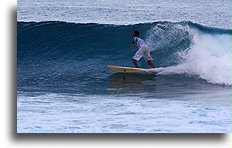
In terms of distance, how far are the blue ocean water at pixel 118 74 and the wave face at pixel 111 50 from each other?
2cm

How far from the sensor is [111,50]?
30.3ft

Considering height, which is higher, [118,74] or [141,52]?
[141,52]

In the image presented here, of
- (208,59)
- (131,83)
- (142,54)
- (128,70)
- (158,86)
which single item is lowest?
(158,86)

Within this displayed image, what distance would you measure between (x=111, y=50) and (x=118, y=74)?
4.09 ft

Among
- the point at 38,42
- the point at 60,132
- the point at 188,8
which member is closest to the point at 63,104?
the point at 60,132

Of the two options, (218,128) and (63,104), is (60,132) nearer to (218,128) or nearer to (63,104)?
(63,104)

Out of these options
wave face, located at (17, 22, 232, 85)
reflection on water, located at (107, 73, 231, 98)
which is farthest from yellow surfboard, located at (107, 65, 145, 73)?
wave face, located at (17, 22, 232, 85)

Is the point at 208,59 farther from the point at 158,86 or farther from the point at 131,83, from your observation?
the point at 131,83

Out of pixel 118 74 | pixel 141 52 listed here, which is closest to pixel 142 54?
pixel 141 52

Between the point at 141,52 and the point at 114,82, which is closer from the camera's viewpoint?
the point at 114,82

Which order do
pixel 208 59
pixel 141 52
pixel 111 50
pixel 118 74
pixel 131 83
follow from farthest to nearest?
pixel 111 50
pixel 141 52
pixel 118 74
pixel 208 59
pixel 131 83

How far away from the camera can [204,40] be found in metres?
8.63

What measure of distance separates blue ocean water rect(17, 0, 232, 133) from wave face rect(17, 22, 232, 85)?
0.02 metres

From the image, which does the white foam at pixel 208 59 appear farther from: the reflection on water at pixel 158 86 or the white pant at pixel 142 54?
the white pant at pixel 142 54
